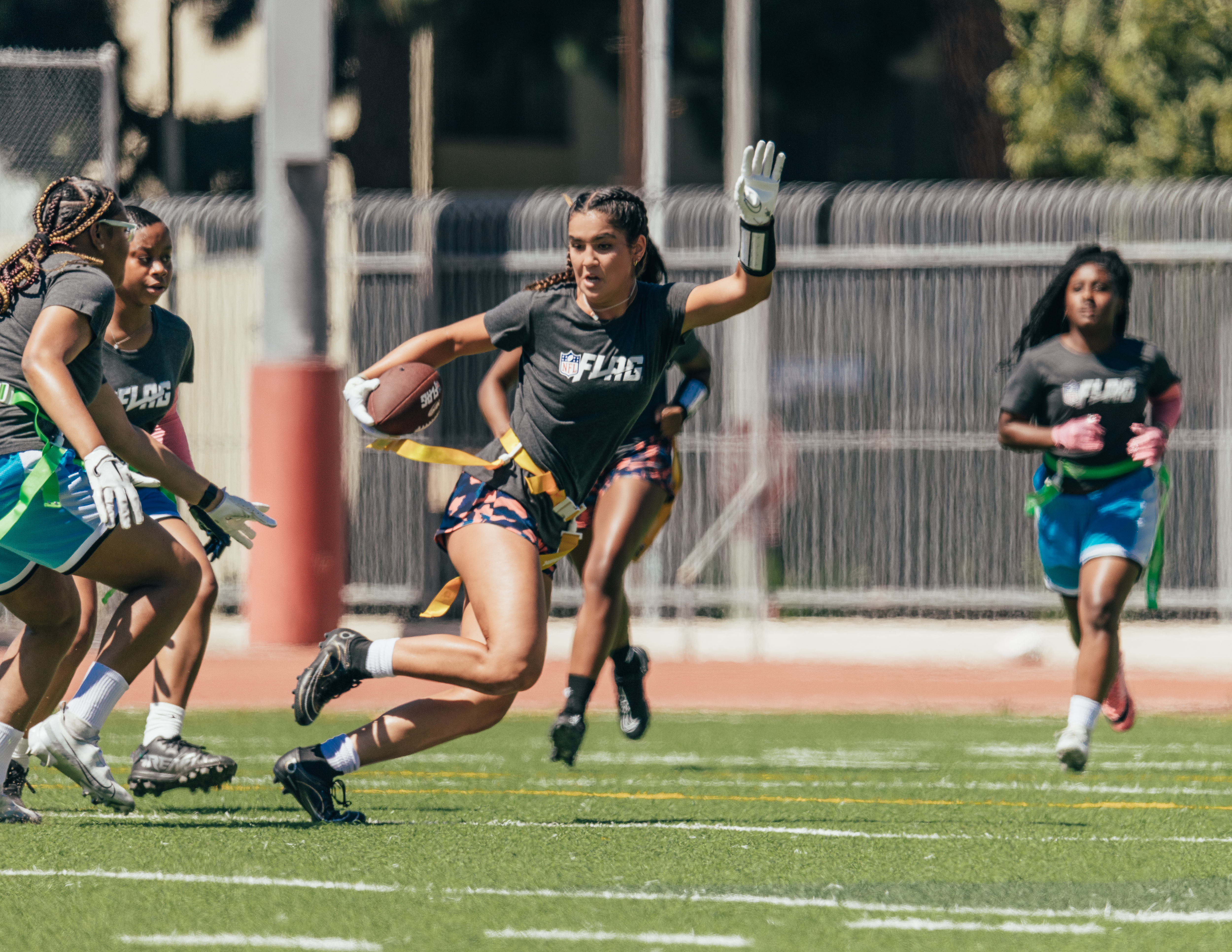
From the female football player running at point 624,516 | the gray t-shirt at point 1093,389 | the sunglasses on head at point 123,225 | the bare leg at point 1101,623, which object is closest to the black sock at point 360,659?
the sunglasses on head at point 123,225

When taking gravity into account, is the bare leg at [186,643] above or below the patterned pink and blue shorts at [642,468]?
below

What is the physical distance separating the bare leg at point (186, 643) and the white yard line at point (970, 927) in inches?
123

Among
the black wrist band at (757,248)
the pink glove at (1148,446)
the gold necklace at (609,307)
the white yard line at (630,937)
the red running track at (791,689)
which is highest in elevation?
the black wrist band at (757,248)

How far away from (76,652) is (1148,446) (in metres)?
4.20

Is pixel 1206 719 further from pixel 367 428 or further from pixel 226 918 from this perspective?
pixel 226 918

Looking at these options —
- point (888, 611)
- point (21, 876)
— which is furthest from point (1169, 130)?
point (21, 876)

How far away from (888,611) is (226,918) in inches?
430

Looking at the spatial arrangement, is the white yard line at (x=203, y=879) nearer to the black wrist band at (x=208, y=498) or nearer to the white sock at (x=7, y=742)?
the white sock at (x=7, y=742)

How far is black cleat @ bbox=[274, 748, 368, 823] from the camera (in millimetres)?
6035

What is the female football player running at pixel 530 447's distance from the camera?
19.5ft

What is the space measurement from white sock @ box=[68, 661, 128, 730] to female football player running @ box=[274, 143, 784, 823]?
635 mm

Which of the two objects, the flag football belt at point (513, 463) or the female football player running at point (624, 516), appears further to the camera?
the female football player running at point (624, 516)

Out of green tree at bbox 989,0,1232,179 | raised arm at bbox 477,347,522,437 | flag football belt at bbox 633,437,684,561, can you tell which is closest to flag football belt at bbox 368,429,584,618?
flag football belt at bbox 633,437,684,561

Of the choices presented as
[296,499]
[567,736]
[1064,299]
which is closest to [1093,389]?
[1064,299]
